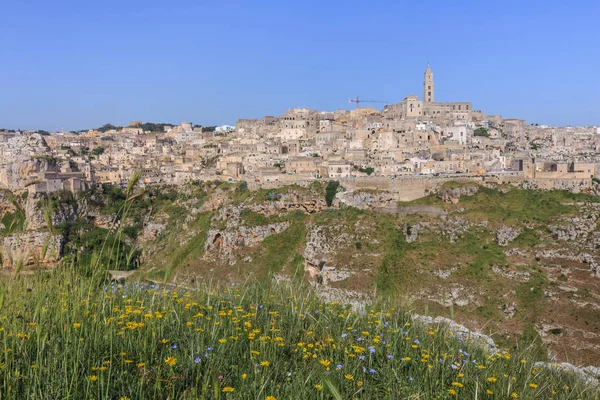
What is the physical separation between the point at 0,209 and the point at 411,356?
49364 mm

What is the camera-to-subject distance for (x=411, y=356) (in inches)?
189

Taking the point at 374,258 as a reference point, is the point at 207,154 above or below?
above

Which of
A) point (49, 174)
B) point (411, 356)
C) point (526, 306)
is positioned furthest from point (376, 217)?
point (411, 356)

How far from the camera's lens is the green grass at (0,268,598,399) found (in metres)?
3.68

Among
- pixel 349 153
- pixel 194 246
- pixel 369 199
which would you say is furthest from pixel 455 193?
pixel 194 246

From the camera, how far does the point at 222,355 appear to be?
166 inches

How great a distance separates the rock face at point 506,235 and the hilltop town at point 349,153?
8.35 m

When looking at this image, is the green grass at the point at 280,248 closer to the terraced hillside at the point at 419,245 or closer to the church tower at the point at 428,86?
the terraced hillside at the point at 419,245

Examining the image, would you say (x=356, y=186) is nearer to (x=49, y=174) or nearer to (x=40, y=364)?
(x=49, y=174)

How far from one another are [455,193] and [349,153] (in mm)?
15184

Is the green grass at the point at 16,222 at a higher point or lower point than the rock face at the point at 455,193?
higher

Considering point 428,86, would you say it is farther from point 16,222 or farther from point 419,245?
point 16,222

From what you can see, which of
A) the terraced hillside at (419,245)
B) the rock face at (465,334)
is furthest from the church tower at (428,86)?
the rock face at (465,334)

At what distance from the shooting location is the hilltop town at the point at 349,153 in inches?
1753
